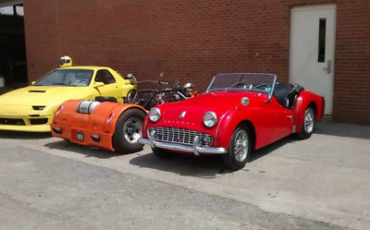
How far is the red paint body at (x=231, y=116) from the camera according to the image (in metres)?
5.22

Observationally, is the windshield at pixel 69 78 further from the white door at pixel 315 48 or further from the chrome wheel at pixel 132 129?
the white door at pixel 315 48

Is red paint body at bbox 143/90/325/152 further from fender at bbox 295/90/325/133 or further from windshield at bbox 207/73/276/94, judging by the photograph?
windshield at bbox 207/73/276/94

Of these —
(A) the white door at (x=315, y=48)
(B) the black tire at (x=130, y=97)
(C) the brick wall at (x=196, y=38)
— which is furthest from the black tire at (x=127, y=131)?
(A) the white door at (x=315, y=48)

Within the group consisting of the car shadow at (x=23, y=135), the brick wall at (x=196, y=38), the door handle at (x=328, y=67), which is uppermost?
the brick wall at (x=196, y=38)

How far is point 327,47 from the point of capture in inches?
348

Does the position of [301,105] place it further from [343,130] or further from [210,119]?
[210,119]

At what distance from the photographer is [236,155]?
5.45 meters

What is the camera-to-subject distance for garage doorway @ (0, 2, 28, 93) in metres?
25.3

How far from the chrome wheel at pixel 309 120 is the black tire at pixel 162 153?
2.74 metres

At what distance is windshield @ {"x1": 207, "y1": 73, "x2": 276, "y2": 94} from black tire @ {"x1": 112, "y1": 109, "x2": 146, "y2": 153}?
4.47 feet

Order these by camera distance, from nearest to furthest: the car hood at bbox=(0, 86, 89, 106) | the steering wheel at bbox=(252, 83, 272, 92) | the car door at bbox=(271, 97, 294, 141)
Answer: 1. the car door at bbox=(271, 97, 294, 141)
2. the steering wheel at bbox=(252, 83, 272, 92)
3. the car hood at bbox=(0, 86, 89, 106)

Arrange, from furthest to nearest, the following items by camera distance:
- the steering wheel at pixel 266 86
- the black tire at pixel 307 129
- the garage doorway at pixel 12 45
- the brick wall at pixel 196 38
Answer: the garage doorway at pixel 12 45, the brick wall at pixel 196 38, the black tire at pixel 307 129, the steering wheel at pixel 266 86

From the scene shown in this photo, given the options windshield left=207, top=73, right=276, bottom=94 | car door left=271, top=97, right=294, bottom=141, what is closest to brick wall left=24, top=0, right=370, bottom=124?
car door left=271, top=97, right=294, bottom=141

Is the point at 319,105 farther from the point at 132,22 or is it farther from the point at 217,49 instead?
the point at 132,22
